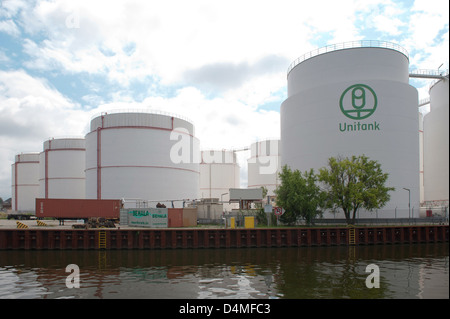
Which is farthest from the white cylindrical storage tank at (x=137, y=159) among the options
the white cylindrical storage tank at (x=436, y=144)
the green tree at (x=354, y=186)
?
the white cylindrical storage tank at (x=436, y=144)

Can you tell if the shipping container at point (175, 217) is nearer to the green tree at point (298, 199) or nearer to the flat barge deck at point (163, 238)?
the flat barge deck at point (163, 238)

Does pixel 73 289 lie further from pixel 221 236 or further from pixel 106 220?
pixel 106 220

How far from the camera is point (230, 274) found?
2245cm

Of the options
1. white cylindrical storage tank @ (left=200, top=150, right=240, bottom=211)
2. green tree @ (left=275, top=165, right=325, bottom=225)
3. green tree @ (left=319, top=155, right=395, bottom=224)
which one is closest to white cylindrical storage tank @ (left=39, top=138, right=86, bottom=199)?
white cylindrical storage tank @ (left=200, top=150, right=240, bottom=211)

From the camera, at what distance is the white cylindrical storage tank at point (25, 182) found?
311 ft

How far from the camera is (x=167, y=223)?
41406mm

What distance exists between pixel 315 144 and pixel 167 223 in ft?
76.4

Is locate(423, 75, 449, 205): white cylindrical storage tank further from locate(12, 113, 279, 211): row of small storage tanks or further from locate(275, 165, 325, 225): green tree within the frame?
locate(12, 113, 279, 211): row of small storage tanks

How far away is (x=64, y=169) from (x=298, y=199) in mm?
59162

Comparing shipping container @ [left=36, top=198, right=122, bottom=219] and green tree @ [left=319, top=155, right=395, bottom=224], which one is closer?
green tree @ [left=319, top=155, right=395, bottom=224]

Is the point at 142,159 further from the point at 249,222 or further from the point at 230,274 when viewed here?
the point at 230,274

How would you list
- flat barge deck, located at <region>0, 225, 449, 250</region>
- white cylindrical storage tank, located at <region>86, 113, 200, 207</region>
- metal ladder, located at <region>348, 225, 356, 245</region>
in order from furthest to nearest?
white cylindrical storage tank, located at <region>86, 113, 200, 207</region> < metal ladder, located at <region>348, 225, 356, 245</region> < flat barge deck, located at <region>0, 225, 449, 250</region>

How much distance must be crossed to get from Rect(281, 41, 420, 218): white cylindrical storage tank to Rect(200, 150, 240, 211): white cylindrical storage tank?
42171mm

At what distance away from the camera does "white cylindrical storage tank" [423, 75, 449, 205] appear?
Answer: 58.9 meters
